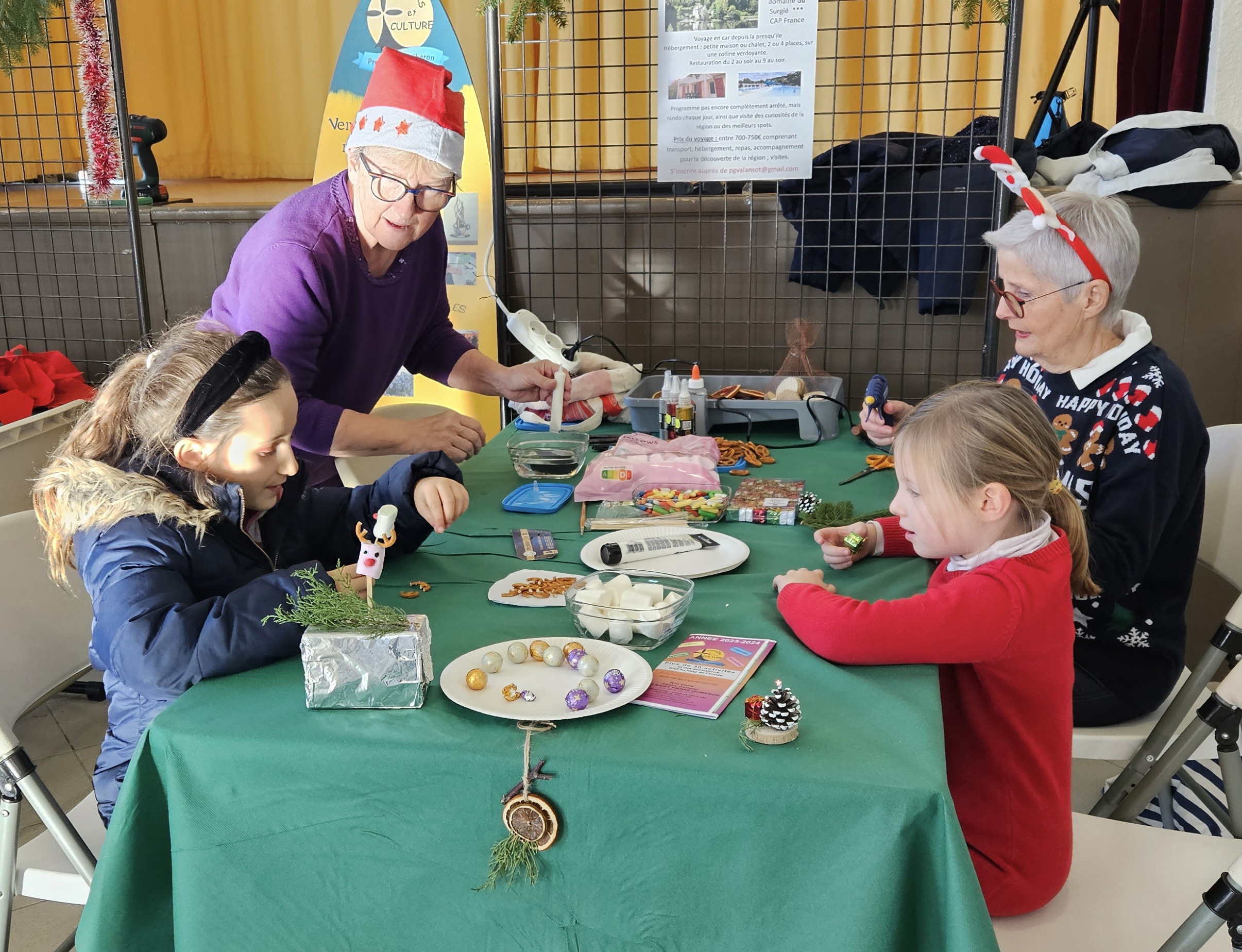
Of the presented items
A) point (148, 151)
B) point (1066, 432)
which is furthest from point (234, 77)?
point (1066, 432)

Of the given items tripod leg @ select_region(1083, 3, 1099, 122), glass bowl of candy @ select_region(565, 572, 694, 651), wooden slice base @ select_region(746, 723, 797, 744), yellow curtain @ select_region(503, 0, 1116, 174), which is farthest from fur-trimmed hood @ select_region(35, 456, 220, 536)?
yellow curtain @ select_region(503, 0, 1116, 174)

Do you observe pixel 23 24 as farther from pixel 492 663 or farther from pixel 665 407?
pixel 492 663

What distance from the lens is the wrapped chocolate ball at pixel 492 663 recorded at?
113 cm

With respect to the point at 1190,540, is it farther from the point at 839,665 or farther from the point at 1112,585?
the point at 839,665

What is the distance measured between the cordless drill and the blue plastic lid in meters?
3.09

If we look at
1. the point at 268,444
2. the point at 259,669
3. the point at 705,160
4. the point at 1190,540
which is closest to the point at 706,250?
the point at 705,160

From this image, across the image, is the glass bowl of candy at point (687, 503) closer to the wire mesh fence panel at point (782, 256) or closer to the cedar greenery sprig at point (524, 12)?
the wire mesh fence panel at point (782, 256)

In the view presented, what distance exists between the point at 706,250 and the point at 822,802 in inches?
102

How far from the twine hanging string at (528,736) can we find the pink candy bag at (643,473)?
0.83 m

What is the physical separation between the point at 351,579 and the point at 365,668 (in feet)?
1.03

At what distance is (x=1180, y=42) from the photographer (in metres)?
3.30

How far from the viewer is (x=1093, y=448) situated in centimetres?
172

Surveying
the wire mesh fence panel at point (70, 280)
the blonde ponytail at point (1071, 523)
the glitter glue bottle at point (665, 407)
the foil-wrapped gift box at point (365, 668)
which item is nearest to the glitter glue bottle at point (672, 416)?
the glitter glue bottle at point (665, 407)

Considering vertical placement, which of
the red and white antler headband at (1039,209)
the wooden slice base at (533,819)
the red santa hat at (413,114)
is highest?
the red santa hat at (413,114)
